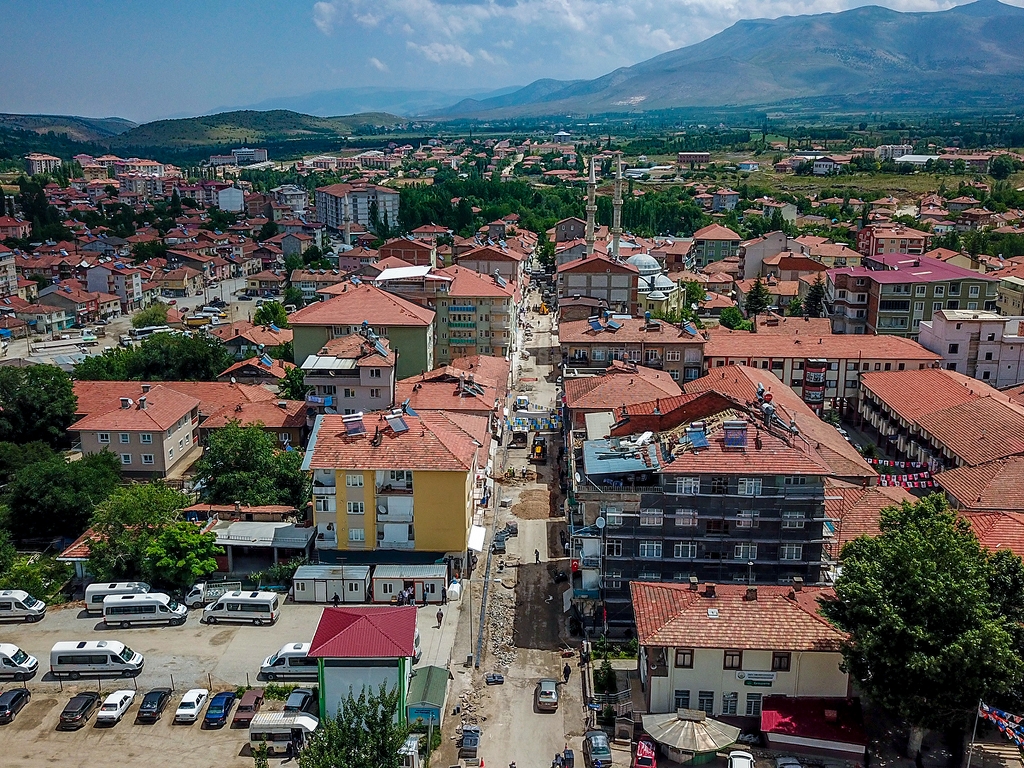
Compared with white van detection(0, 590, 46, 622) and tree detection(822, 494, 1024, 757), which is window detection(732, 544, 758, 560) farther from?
white van detection(0, 590, 46, 622)

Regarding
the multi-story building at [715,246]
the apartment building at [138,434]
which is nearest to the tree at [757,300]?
the multi-story building at [715,246]

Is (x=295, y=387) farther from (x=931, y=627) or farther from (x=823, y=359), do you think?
(x=931, y=627)

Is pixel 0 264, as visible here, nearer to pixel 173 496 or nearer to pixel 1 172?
pixel 173 496

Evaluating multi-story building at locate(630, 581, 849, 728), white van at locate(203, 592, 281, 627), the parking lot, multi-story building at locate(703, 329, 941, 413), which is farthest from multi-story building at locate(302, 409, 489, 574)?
multi-story building at locate(703, 329, 941, 413)

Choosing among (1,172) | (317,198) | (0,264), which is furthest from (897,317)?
(1,172)

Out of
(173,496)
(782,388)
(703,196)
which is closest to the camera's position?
(173,496)

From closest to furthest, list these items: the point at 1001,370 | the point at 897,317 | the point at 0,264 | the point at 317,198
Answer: the point at 1001,370 < the point at 897,317 < the point at 0,264 < the point at 317,198

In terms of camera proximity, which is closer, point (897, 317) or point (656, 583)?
point (656, 583)

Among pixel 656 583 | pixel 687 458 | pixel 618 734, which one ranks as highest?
pixel 687 458
